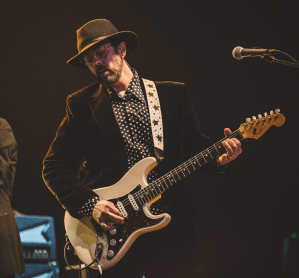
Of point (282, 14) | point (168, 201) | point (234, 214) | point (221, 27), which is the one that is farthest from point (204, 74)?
point (168, 201)

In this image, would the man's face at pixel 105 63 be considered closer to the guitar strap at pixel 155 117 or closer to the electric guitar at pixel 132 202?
the guitar strap at pixel 155 117

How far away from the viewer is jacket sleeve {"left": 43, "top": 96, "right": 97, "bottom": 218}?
2.26m

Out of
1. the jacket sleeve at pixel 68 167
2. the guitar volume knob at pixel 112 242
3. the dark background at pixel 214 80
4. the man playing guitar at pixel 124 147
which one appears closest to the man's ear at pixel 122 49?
the man playing guitar at pixel 124 147

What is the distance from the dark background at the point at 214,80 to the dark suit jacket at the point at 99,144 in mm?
1405

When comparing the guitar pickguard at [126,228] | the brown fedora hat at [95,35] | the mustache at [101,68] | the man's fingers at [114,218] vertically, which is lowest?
the guitar pickguard at [126,228]

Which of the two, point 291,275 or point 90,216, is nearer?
point 90,216

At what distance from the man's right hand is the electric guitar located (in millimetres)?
48

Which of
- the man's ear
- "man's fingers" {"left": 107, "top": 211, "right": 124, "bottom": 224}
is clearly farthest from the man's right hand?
the man's ear

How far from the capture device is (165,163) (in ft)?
7.60

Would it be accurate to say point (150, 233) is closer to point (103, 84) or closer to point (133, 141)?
point (133, 141)

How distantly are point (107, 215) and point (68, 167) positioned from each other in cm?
49

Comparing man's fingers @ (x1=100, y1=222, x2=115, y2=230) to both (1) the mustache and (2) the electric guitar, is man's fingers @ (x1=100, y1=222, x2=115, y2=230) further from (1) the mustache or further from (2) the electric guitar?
(1) the mustache

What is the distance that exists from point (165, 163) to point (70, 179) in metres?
0.61

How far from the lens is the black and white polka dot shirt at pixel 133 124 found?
2299mm
